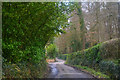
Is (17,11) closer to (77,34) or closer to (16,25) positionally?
(16,25)

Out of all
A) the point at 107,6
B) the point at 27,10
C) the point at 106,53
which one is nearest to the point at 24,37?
the point at 27,10

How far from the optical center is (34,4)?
16.6 feet

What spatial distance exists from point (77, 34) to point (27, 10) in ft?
55.6

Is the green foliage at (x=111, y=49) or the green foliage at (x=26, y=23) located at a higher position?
the green foliage at (x=26, y=23)

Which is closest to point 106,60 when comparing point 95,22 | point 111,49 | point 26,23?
point 111,49

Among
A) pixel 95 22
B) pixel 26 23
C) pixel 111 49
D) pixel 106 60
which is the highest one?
pixel 95 22

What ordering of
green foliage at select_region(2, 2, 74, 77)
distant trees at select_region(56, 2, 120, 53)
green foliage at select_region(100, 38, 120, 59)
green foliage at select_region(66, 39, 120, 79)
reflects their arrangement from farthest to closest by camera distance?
distant trees at select_region(56, 2, 120, 53)
green foliage at select_region(100, 38, 120, 59)
green foliage at select_region(66, 39, 120, 79)
green foliage at select_region(2, 2, 74, 77)

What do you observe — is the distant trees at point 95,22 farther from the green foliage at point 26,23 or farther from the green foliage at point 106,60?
the green foliage at point 26,23

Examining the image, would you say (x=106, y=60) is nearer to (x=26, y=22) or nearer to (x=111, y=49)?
(x=111, y=49)

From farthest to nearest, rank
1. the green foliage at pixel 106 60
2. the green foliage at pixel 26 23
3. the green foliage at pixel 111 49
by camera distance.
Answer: the green foliage at pixel 111 49
the green foliage at pixel 106 60
the green foliage at pixel 26 23

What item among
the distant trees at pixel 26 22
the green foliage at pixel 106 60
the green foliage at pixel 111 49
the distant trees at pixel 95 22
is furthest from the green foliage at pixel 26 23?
the green foliage at pixel 111 49

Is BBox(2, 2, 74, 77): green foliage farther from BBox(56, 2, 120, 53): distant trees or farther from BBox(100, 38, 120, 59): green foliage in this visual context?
BBox(100, 38, 120, 59): green foliage

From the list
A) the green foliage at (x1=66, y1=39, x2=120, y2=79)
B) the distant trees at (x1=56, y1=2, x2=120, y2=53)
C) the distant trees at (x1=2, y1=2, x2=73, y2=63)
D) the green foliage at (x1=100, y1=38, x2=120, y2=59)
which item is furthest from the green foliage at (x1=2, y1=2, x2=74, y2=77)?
the green foliage at (x1=100, y1=38, x2=120, y2=59)

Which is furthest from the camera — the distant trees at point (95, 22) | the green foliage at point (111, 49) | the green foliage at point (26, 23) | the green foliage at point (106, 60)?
the distant trees at point (95, 22)
